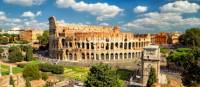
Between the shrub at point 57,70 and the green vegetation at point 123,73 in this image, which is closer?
the green vegetation at point 123,73

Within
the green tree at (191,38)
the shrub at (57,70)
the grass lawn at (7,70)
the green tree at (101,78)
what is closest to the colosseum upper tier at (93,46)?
the green tree at (191,38)

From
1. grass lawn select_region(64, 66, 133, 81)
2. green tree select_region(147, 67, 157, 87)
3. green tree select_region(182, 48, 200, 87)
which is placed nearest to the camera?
green tree select_region(182, 48, 200, 87)

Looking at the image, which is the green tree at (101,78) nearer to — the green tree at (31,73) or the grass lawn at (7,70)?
the green tree at (31,73)

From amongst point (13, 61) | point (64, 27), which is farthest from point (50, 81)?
point (64, 27)

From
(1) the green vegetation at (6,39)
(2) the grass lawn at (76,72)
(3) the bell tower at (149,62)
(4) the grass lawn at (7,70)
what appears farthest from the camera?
(1) the green vegetation at (6,39)

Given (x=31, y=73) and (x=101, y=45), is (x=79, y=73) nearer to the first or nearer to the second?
(x=31, y=73)

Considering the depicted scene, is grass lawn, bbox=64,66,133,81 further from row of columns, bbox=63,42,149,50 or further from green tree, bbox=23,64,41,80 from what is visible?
row of columns, bbox=63,42,149,50

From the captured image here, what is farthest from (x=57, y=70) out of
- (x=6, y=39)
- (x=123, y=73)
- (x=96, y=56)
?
(x=6, y=39)

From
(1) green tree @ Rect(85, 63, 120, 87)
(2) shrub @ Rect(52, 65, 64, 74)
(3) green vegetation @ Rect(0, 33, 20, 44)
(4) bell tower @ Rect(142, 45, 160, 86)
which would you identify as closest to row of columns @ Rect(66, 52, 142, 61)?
(2) shrub @ Rect(52, 65, 64, 74)

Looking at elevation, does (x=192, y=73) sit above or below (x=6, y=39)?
below

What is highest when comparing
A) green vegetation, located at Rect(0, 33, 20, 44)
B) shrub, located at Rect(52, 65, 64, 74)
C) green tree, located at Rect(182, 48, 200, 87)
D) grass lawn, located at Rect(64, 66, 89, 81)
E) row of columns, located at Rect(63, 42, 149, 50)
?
green vegetation, located at Rect(0, 33, 20, 44)

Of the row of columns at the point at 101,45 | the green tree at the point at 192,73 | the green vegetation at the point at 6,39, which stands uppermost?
the green vegetation at the point at 6,39

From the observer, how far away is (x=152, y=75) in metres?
62.5

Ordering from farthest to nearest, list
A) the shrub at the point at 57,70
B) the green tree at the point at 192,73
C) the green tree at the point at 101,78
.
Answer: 1. the shrub at the point at 57,70
2. the green tree at the point at 192,73
3. the green tree at the point at 101,78
